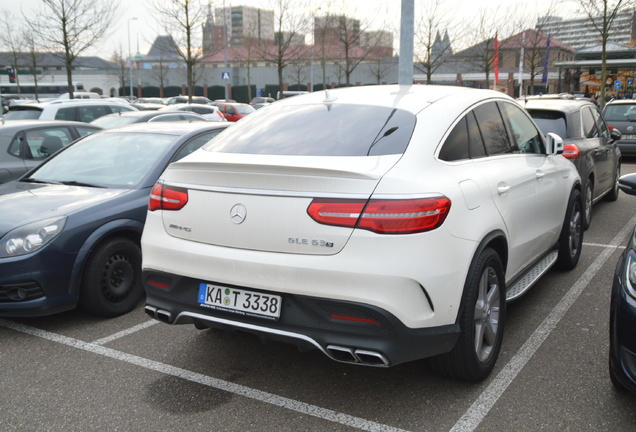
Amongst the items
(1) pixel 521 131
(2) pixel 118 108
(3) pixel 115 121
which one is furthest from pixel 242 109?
(1) pixel 521 131

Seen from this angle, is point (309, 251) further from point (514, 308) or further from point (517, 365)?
point (514, 308)

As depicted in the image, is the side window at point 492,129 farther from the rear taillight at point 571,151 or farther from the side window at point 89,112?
the side window at point 89,112

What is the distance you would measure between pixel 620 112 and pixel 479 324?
528 inches

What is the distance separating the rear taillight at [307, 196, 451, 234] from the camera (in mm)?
2707

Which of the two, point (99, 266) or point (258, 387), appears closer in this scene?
point (258, 387)

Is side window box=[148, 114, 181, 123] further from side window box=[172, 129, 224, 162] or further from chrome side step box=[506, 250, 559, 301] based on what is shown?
chrome side step box=[506, 250, 559, 301]

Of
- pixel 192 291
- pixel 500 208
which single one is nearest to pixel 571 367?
pixel 500 208

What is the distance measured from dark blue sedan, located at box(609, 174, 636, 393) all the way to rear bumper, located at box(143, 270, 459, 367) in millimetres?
756

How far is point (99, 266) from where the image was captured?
4.46 m

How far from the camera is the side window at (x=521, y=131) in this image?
4.25 metres

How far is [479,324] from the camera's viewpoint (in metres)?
3.27

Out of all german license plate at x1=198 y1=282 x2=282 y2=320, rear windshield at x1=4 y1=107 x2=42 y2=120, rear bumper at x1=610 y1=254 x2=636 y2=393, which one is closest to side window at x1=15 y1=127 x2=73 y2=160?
german license plate at x1=198 y1=282 x2=282 y2=320

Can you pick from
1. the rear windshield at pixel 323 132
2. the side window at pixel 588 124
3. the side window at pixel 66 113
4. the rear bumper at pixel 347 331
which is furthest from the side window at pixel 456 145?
the side window at pixel 66 113

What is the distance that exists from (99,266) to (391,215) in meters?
2.69
